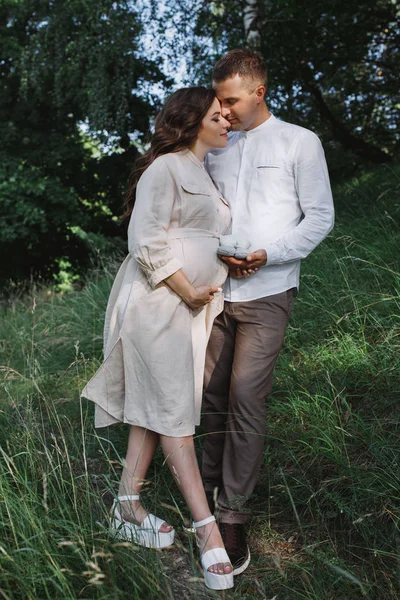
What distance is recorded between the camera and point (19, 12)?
12.6 m

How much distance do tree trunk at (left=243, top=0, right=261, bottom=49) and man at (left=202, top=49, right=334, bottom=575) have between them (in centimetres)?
614

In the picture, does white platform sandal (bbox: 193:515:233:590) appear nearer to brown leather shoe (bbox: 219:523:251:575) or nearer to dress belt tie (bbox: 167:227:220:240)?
brown leather shoe (bbox: 219:523:251:575)

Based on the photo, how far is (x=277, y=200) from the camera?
292cm

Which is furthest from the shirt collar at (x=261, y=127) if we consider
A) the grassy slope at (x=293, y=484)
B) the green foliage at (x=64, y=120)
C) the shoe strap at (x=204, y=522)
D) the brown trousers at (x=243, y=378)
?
the green foliage at (x=64, y=120)

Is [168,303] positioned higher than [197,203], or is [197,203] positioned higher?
[197,203]

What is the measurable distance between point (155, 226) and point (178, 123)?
19.8 inches

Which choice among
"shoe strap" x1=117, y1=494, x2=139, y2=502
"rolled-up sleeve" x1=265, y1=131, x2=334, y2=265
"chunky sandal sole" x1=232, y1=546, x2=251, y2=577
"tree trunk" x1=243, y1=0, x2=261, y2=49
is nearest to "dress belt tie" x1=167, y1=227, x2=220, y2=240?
"rolled-up sleeve" x1=265, y1=131, x2=334, y2=265

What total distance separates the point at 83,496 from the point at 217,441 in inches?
28.8

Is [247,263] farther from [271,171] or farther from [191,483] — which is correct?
[191,483]

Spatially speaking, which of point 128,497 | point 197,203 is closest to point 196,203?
point 197,203

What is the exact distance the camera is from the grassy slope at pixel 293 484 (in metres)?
2.23

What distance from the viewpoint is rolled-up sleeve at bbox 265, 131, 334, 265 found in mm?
2826

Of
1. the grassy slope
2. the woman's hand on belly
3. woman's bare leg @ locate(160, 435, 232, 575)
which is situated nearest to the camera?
the grassy slope

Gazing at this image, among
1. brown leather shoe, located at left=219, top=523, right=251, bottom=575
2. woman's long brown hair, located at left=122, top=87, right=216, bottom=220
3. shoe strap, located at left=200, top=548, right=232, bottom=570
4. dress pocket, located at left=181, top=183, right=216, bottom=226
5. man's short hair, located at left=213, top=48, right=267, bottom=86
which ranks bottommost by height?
brown leather shoe, located at left=219, top=523, right=251, bottom=575
